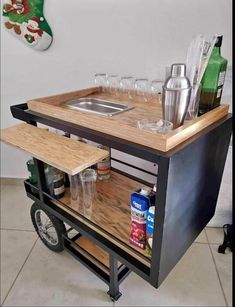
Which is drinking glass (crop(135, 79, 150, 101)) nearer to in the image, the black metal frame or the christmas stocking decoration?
the black metal frame

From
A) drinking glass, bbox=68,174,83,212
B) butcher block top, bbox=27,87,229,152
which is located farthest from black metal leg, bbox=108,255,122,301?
butcher block top, bbox=27,87,229,152

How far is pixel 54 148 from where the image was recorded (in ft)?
2.85

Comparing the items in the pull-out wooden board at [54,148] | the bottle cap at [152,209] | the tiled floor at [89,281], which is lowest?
the tiled floor at [89,281]

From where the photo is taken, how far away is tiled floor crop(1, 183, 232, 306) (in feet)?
4.09

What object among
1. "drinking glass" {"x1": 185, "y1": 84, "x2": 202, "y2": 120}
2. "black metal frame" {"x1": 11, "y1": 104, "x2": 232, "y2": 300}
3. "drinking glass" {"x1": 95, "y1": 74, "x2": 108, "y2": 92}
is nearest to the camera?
"black metal frame" {"x1": 11, "y1": 104, "x2": 232, "y2": 300}

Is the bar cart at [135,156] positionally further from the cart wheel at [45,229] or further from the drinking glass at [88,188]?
the cart wheel at [45,229]

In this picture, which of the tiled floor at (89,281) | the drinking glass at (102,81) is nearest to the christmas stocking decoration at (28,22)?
the drinking glass at (102,81)

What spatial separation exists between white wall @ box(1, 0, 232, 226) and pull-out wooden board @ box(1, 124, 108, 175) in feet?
2.63

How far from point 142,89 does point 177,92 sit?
46cm

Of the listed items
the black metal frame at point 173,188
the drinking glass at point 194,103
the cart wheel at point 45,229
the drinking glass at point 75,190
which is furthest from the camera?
the cart wheel at point 45,229

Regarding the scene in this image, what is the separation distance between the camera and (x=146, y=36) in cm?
147

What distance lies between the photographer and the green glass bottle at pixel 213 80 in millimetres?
819

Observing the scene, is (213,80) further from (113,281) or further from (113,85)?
(113,281)

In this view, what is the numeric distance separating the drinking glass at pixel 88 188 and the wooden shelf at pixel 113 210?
0.02m
